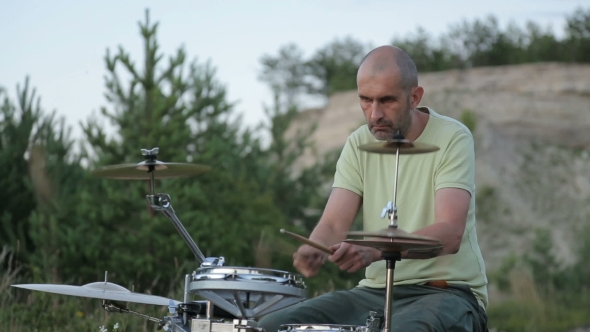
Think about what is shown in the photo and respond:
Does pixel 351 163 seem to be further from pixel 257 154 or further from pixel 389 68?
pixel 257 154

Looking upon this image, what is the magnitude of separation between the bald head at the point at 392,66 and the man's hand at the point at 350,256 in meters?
0.83

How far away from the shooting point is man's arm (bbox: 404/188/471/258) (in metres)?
3.78

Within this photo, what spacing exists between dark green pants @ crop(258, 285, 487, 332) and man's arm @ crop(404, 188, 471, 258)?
255 mm

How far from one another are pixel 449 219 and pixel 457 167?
1.02ft

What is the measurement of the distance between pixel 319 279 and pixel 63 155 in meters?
3.67

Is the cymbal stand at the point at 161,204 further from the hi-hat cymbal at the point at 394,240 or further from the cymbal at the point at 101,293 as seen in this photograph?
the hi-hat cymbal at the point at 394,240

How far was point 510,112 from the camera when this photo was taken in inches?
1350

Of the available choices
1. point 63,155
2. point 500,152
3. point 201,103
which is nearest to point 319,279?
point 201,103

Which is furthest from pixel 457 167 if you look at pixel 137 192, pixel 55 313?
pixel 137 192

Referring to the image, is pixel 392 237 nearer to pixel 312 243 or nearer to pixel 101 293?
pixel 312 243

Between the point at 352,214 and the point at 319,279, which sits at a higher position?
the point at 352,214

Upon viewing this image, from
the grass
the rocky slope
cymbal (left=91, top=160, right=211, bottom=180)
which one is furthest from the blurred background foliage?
the rocky slope

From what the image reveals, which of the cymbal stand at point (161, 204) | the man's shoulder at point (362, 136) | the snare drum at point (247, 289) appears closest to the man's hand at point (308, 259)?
the snare drum at point (247, 289)

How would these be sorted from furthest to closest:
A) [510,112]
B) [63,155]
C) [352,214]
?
[510,112]
[63,155]
[352,214]
